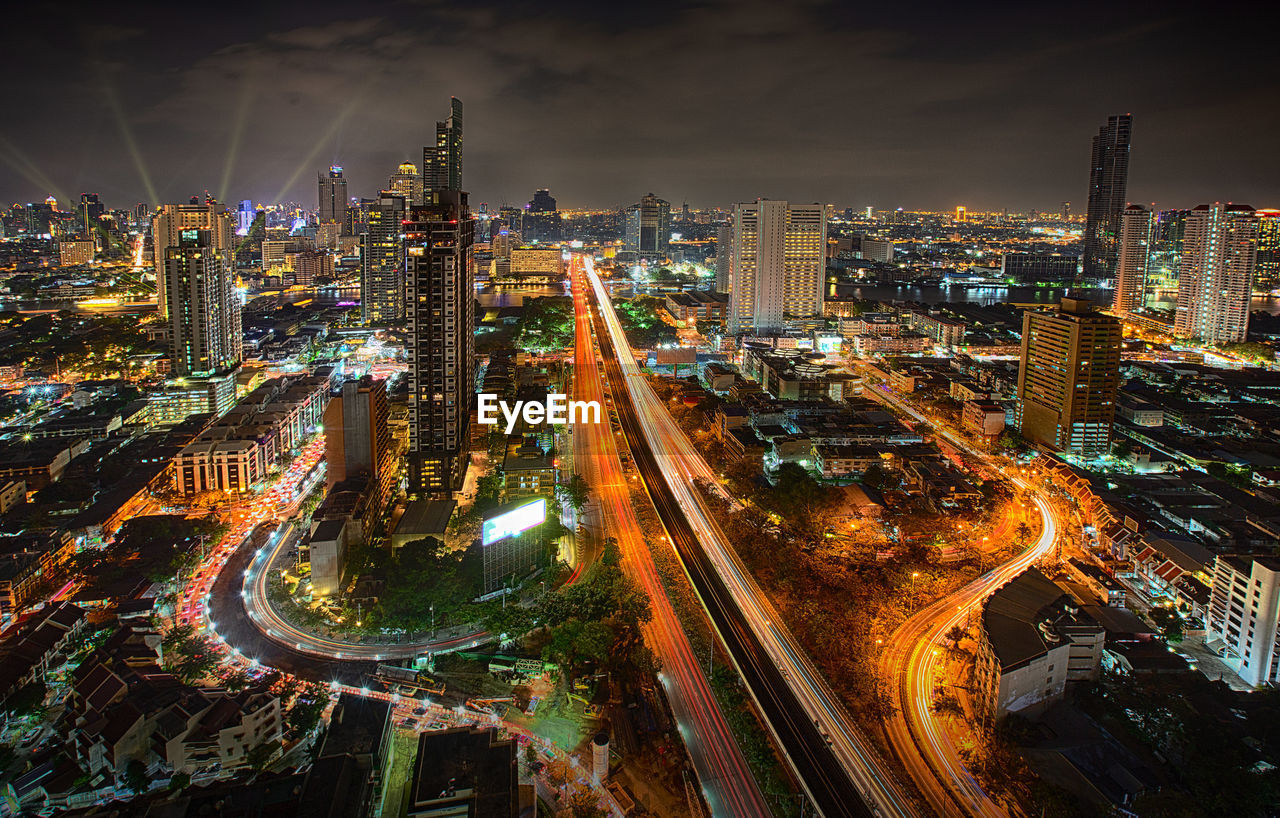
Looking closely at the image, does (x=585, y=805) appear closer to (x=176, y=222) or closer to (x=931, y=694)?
(x=931, y=694)

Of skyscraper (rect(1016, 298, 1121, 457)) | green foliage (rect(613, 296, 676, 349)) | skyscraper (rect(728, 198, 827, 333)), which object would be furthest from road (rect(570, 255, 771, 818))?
skyscraper (rect(728, 198, 827, 333))

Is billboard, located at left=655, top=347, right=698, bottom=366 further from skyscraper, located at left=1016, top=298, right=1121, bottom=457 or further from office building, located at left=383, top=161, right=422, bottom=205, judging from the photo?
office building, located at left=383, top=161, right=422, bottom=205

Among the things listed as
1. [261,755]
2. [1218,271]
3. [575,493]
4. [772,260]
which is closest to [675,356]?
[772,260]

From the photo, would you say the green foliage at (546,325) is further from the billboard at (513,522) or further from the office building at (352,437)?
the billboard at (513,522)

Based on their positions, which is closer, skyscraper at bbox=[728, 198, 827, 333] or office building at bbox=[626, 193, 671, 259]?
skyscraper at bbox=[728, 198, 827, 333]

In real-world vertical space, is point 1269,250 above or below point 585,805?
above

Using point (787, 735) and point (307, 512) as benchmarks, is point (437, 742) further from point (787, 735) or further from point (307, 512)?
point (307, 512)

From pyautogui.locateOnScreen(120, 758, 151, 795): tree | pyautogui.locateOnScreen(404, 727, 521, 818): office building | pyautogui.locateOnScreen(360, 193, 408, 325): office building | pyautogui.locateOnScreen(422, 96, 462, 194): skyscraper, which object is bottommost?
pyautogui.locateOnScreen(120, 758, 151, 795): tree
